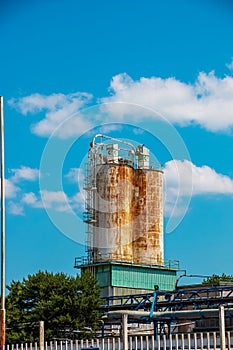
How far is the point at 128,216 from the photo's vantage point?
59562 mm

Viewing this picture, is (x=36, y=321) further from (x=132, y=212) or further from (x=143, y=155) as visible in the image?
(x=143, y=155)

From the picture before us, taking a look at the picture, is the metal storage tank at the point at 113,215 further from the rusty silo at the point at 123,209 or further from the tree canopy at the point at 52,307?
the tree canopy at the point at 52,307

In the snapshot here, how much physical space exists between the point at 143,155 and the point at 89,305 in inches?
846

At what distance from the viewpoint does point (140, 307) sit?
43594 millimetres

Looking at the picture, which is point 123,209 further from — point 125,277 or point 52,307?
point 52,307

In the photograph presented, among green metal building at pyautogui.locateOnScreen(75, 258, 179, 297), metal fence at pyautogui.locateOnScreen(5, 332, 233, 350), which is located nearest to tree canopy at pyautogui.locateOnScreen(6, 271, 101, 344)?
green metal building at pyautogui.locateOnScreen(75, 258, 179, 297)

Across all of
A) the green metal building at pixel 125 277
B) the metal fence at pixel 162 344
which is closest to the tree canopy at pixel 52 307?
the green metal building at pixel 125 277

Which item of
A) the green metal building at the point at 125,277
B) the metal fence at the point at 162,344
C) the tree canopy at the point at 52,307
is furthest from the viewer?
the green metal building at the point at 125,277

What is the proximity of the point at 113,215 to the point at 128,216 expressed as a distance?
129 centimetres

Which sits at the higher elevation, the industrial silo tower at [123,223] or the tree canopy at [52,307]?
the industrial silo tower at [123,223]

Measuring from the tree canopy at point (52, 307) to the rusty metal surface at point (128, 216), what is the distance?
37.9 feet

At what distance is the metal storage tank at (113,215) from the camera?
58969 millimetres

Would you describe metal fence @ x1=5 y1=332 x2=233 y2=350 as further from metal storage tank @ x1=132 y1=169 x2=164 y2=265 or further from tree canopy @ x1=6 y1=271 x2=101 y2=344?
metal storage tank @ x1=132 y1=169 x2=164 y2=265

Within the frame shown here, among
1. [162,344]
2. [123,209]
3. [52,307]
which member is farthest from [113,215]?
[162,344]
